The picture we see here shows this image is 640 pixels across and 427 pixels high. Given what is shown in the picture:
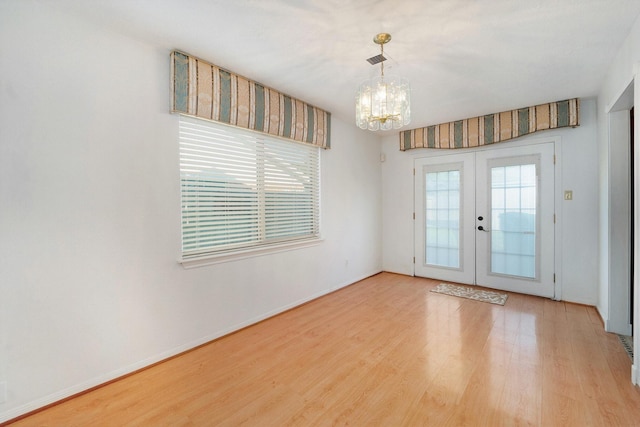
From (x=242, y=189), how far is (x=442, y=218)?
134 inches

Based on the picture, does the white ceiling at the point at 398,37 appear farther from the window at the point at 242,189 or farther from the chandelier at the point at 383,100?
the window at the point at 242,189

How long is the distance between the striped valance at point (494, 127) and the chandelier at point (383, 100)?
2.55 m

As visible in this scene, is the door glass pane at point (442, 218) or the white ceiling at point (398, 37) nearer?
the white ceiling at point (398, 37)

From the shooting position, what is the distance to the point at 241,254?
9.77 ft

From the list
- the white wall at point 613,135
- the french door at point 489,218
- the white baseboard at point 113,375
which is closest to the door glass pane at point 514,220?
the french door at point 489,218

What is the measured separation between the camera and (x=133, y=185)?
222 centimetres

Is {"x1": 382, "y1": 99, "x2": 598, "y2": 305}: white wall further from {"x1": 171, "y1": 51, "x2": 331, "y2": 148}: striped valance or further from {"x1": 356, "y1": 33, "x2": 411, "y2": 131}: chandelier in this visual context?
{"x1": 171, "y1": 51, "x2": 331, "y2": 148}: striped valance

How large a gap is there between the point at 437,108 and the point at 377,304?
2.80m

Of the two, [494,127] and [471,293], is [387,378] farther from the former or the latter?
[494,127]

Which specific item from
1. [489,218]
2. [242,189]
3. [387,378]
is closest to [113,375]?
[242,189]

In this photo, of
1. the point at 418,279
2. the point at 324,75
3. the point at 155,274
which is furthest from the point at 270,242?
the point at 418,279

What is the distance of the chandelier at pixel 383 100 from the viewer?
2.16 meters

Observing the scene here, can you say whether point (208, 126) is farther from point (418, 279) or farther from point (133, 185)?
point (418, 279)

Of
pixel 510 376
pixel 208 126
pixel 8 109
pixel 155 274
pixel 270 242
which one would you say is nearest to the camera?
pixel 8 109
